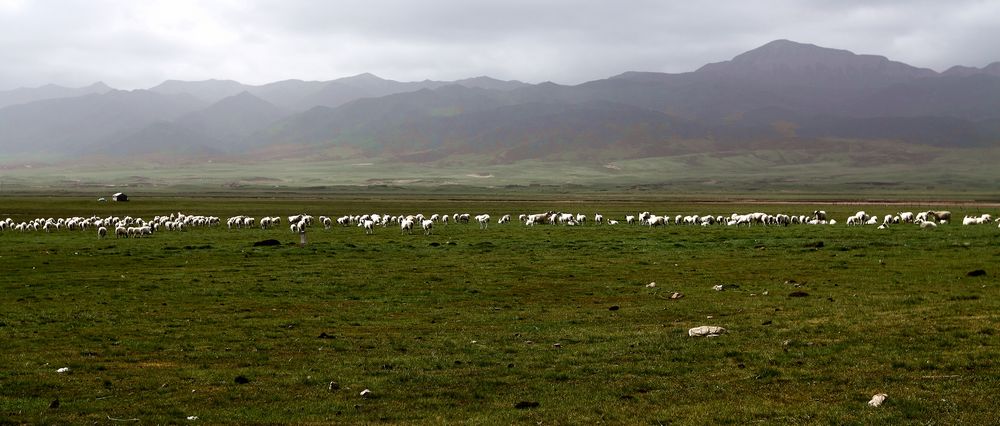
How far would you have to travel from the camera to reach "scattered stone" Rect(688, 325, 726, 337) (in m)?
16.5

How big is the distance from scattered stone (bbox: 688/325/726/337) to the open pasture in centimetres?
27

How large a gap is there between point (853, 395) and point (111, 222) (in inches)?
2500

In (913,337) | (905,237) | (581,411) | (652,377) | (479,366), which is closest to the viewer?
(581,411)

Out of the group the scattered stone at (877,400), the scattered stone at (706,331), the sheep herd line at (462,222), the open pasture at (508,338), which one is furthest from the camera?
the sheep herd line at (462,222)

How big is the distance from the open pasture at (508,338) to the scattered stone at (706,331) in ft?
0.87

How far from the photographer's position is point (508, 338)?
1725 cm

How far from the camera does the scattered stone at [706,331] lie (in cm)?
1648

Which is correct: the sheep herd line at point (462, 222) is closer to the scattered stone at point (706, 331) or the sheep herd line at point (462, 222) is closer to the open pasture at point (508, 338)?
the open pasture at point (508, 338)

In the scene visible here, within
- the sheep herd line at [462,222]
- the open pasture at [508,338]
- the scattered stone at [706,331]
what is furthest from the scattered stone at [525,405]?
the sheep herd line at [462,222]

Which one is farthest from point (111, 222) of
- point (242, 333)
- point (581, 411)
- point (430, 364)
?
point (581, 411)

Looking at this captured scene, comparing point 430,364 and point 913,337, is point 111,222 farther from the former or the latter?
point 913,337

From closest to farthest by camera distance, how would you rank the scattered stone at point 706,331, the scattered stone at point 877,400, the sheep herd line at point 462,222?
the scattered stone at point 877,400, the scattered stone at point 706,331, the sheep herd line at point 462,222

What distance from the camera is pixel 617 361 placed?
14602mm

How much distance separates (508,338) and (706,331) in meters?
4.06
